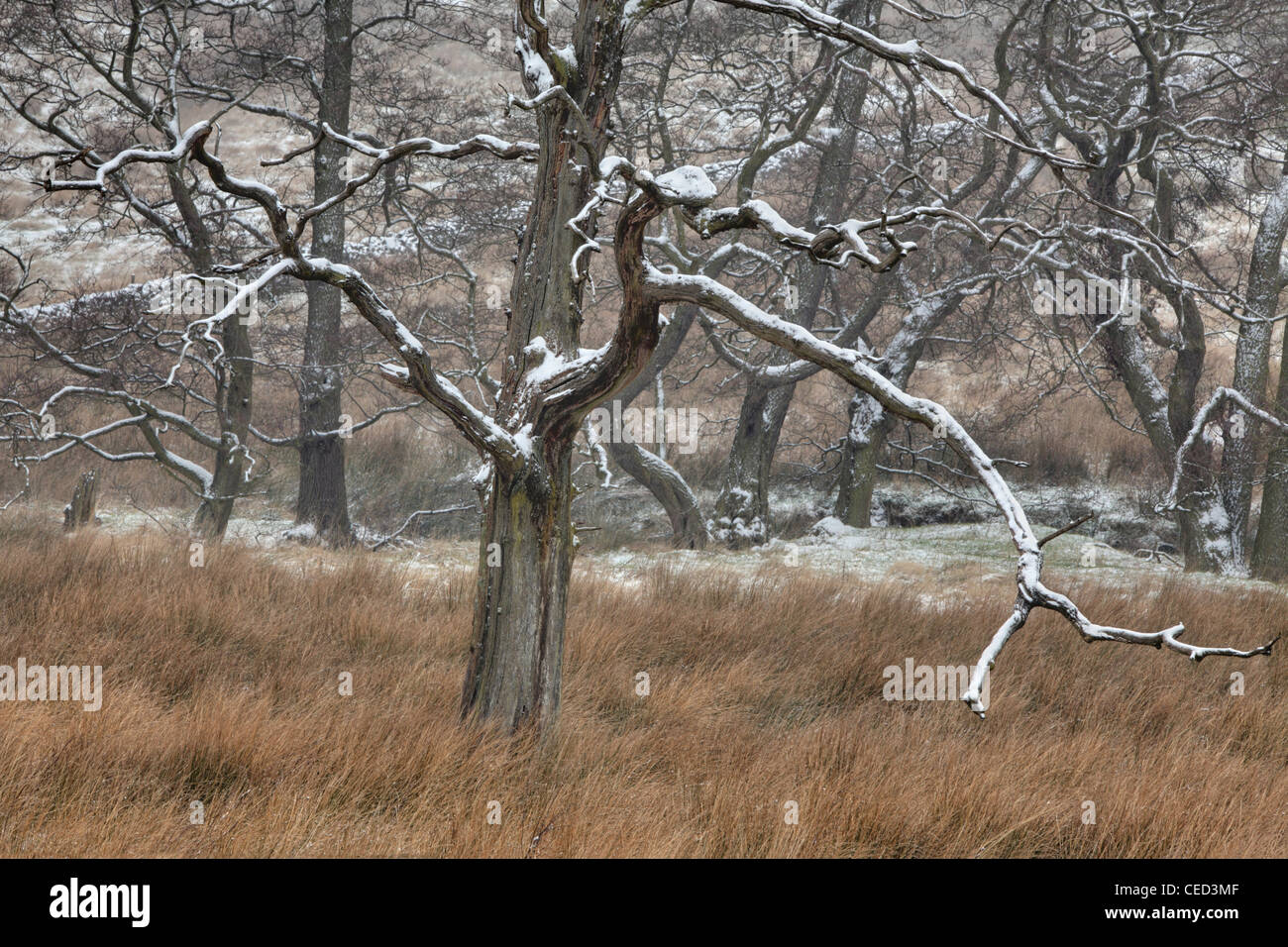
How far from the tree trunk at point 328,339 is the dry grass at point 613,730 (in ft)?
13.5

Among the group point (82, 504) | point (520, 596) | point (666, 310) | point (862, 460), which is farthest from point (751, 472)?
point (520, 596)

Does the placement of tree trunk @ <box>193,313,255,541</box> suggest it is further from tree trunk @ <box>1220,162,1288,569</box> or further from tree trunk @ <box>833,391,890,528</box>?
tree trunk @ <box>1220,162,1288,569</box>

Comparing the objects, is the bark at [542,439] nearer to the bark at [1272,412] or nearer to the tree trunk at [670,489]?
the tree trunk at [670,489]

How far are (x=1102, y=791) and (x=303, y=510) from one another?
9711mm

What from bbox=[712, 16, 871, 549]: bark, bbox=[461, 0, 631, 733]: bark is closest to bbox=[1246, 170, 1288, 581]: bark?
bbox=[712, 16, 871, 549]: bark

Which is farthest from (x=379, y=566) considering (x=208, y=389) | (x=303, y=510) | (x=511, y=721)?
(x=208, y=389)

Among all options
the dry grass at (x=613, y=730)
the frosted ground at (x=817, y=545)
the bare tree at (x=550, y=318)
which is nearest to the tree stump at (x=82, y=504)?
the frosted ground at (x=817, y=545)

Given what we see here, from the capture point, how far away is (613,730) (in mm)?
4996

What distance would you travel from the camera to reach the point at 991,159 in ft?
37.6

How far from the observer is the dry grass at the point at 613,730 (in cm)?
364

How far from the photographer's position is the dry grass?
3645 millimetres

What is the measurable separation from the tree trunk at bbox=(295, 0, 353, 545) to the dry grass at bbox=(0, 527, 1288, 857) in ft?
13.5

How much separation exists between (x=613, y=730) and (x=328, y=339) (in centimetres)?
782

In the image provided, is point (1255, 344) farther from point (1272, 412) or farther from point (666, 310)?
point (666, 310)
